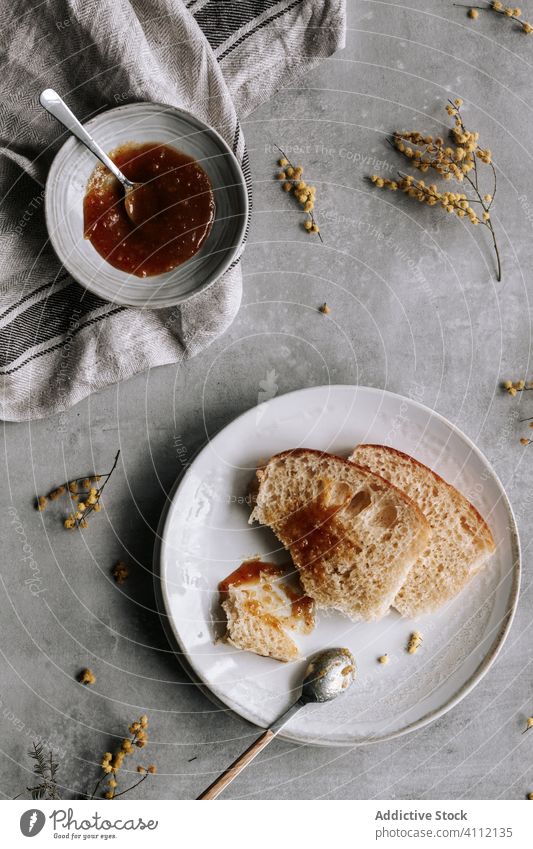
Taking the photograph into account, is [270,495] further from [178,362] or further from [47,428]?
[47,428]

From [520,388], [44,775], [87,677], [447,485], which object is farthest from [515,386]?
[44,775]

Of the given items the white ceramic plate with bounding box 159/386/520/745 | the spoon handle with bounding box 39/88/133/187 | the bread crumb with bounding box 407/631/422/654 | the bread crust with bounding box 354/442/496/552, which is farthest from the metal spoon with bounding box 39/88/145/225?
the bread crumb with bounding box 407/631/422/654

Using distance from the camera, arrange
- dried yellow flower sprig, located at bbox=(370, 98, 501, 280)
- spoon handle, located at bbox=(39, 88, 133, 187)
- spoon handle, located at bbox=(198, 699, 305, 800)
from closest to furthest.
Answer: spoon handle, located at bbox=(39, 88, 133, 187) → spoon handle, located at bbox=(198, 699, 305, 800) → dried yellow flower sprig, located at bbox=(370, 98, 501, 280)

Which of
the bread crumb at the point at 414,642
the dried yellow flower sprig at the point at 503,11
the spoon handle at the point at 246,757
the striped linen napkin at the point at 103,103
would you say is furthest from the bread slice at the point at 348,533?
the dried yellow flower sprig at the point at 503,11

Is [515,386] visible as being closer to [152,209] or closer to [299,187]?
[299,187]

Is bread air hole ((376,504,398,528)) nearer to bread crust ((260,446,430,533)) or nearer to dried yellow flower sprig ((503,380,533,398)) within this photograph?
bread crust ((260,446,430,533))
